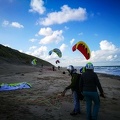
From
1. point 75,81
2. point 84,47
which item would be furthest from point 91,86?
point 84,47

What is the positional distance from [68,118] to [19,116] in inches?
77.5

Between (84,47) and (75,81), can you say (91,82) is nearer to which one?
(75,81)

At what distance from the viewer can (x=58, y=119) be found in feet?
24.0

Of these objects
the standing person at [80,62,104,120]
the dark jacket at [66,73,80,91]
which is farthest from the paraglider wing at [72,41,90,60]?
the standing person at [80,62,104,120]

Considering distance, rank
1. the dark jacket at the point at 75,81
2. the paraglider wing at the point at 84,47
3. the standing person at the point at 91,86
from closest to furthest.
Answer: the standing person at the point at 91,86, the dark jacket at the point at 75,81, the paraglider wing at the point at 84,47

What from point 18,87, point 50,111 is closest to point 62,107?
point 50,111

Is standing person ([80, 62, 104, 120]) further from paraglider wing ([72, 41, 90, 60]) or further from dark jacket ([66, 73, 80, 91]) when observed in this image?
paraglider wing ([72, 41, 90, 60])

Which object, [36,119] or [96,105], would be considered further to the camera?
[36,119]

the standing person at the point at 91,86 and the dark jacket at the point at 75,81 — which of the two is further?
the dark jacket at the point at 75,81

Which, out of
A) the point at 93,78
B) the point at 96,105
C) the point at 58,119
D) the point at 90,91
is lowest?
the point at 58,119

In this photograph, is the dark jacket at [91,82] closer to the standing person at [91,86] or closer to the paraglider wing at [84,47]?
the standing person at [91,86]

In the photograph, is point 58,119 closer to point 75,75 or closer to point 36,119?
point 36,119

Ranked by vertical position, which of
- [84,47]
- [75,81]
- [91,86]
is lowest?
Result: [91,86]

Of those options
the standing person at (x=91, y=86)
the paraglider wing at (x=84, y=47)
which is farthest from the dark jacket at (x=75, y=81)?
the paraglider wing at (x=84, y=47)
